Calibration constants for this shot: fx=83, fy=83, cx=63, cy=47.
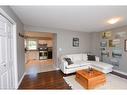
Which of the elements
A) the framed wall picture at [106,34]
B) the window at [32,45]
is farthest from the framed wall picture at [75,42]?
the window at [32,45]

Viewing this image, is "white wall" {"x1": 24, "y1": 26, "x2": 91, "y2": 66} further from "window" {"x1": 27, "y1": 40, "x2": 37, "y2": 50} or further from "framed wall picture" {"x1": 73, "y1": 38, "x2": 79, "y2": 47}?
"window" {"x1": 27, "y1": 40, "x2": 37, "y2": 50}

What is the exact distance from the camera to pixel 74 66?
3943mm

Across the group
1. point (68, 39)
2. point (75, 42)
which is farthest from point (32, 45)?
point (75, 42)

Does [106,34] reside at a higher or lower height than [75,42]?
higher

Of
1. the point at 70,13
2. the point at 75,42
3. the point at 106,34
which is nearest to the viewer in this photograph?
the point at 70,13

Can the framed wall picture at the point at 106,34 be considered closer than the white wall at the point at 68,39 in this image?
No

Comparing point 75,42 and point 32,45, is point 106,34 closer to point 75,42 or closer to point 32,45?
point 75,42

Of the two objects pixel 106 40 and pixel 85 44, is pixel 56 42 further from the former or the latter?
pixel 106 40

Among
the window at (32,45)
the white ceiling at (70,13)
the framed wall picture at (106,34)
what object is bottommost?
the window at (32,45)

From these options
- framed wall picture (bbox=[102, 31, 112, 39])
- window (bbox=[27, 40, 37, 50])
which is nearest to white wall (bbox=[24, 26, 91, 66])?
framed wall picture (bbox=[102, 31, 112, 39])

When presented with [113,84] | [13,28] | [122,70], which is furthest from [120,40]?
[13,28]

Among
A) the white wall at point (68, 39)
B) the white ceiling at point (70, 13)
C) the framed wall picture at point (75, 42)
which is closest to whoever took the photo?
the white ceiling at point (70, 13)

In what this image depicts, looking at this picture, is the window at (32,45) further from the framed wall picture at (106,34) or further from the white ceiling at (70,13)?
the framed wall picture at (106,34)

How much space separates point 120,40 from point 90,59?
1792 mm
